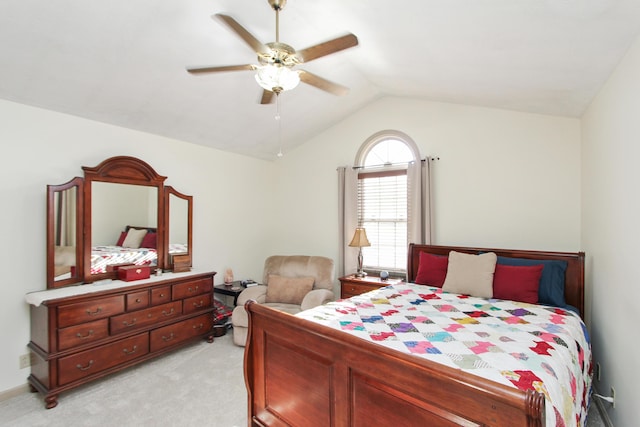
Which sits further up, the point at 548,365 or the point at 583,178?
the point at 583,178

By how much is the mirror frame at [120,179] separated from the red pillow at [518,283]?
3.51m

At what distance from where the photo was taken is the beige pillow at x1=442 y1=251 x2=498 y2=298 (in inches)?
108

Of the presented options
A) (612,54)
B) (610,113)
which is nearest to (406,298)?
(610,113)

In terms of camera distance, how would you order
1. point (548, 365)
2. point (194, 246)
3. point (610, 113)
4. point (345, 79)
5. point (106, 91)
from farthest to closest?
1. point (194, 246)
2. point (345, 79)
3. point (106, 91)
4. point (610, 113)
5. point (548, 365)

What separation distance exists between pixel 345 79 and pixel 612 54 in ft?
7.22

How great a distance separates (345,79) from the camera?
133 inches

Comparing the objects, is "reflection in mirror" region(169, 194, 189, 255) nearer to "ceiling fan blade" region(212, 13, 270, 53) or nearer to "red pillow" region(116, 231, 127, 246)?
"red pillow" region(116, 231, 127, 246)

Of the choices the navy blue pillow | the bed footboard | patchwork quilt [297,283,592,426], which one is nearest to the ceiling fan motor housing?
the bed footboard

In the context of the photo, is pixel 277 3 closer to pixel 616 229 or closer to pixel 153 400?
pixel 616 229

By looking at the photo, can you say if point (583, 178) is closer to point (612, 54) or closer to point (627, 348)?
point (612, 54)

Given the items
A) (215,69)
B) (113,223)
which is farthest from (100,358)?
(215,69)

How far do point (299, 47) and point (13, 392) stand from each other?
372cm

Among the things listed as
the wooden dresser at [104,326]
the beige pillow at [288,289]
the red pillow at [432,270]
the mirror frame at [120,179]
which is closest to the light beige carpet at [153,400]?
the wooden dresser at [104,326]

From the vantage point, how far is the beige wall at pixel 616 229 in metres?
1.72
